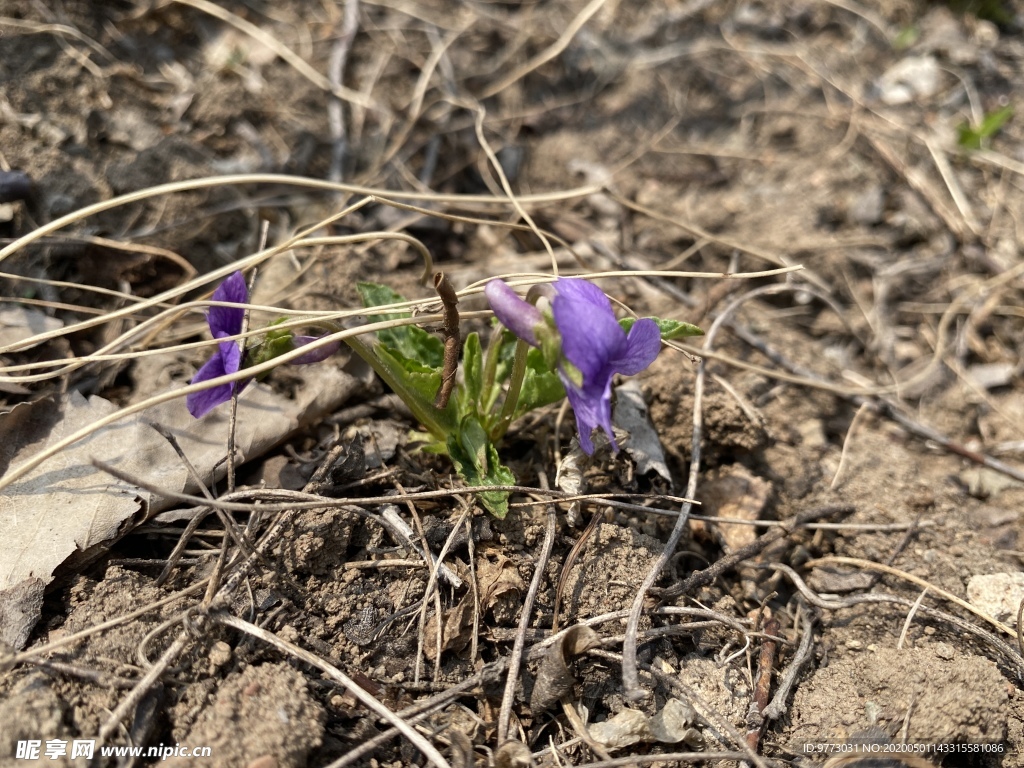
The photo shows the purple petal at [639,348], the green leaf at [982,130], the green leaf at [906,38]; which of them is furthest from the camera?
the green leaf at [906,38]

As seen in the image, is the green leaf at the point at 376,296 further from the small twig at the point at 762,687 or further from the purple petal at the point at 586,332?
the small twig at the point at 762,687

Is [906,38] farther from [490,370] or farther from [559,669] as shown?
[559,669]

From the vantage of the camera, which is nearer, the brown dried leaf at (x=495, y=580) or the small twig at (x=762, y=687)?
the small twig at (x=762, y=687)

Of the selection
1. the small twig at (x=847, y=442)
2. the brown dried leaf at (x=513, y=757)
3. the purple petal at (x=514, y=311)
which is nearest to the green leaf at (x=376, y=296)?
the purple petal at (x=514, y=311)

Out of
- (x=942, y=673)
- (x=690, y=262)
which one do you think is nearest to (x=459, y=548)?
(x=942, y=673)

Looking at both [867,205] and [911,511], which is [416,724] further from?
[867,205]

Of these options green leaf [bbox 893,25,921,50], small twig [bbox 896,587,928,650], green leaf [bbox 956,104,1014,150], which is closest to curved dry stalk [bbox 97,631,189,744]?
small twig [bbox 896,587,928,650]
